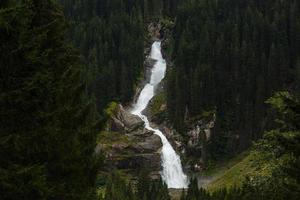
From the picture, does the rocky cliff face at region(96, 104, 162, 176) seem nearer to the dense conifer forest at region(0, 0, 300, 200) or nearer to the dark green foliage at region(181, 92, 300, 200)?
the dense conifer forest at region(0, 0, 300, 200)

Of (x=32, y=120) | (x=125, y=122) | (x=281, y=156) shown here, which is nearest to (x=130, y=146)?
(x=125, y=122)

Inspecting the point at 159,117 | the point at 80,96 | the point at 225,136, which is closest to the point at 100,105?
the point at 159,117

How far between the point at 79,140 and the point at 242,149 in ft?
444

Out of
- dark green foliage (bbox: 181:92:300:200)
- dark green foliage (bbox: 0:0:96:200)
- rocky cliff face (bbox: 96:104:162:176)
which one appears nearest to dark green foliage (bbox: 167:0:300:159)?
rocky cliff face (bbox: 96:104:162:176)

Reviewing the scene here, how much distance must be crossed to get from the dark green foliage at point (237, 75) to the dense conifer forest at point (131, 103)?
1.08 ft

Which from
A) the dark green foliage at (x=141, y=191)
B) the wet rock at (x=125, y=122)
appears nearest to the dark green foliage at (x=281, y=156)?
the dark green foliage at (x=141, y=191)

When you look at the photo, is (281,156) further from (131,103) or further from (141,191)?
(131,103)

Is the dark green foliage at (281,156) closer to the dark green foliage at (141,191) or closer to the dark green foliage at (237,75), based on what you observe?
the dark green foliage at (141,191)

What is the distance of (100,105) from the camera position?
17362cm

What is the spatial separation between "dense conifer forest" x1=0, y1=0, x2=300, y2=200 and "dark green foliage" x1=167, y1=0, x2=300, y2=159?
1.08ft

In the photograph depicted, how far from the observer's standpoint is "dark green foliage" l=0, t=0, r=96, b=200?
603 inches

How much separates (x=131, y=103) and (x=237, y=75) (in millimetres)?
34491

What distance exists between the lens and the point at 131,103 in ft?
594

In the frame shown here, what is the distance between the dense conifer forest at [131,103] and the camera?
620 inches
